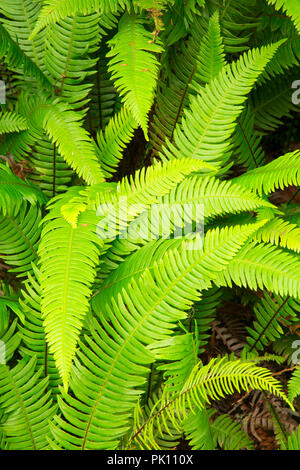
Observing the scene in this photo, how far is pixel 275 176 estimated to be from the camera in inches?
77.5

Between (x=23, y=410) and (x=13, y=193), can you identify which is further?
(x=13, y=193)

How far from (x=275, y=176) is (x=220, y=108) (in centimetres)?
41

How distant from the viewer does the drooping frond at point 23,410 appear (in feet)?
5.92

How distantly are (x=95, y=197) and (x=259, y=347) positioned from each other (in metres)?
1.19

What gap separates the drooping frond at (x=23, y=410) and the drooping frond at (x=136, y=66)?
44.8 inches

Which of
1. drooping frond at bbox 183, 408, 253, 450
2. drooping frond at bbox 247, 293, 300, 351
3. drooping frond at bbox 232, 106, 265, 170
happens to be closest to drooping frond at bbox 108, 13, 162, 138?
drooping frond at bbox 232, 106, 265, 170

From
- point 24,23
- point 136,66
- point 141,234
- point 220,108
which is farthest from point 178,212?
point 24,23

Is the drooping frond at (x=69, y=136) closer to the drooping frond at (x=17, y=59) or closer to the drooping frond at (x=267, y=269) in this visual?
the drooping frond at (x=17, y=59)

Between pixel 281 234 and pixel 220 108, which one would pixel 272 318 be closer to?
pixel 281 234

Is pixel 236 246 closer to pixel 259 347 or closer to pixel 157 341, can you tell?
pixel 157 341

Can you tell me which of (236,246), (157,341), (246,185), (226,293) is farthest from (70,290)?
(226,293)

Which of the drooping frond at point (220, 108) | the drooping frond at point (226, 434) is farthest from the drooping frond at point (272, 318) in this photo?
the drooping frond at point (220, 108)

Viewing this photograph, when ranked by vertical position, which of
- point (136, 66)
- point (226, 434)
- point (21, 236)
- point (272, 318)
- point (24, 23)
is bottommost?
point (226, 434)

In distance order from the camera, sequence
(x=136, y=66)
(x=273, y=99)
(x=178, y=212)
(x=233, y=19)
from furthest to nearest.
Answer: (x=273, y=99), (x=233, y=19), (x=136, y=66), (x=178, y=212)
